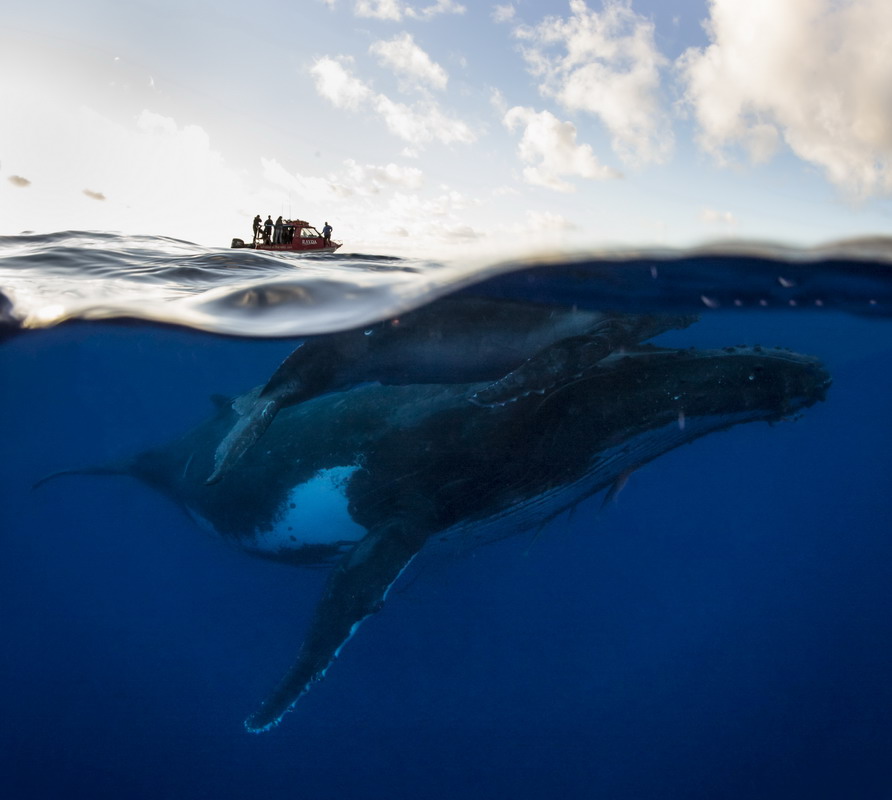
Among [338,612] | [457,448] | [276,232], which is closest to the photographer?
[338,612]

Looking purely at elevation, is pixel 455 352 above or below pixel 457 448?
above

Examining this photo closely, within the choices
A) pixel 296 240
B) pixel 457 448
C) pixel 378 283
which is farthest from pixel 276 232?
pixel 457 448

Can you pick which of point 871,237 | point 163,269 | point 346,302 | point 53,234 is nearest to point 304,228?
point 53,234

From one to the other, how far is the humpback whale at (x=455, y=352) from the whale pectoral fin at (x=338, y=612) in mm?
1559

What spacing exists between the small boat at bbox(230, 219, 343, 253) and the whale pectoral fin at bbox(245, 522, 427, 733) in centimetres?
1165

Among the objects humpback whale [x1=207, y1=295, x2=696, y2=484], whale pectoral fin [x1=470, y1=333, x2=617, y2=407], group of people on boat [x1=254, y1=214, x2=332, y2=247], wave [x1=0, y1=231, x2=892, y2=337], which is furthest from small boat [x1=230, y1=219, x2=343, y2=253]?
whale pectoral fin [x1=470, y1=333, x2=617, y2=407]

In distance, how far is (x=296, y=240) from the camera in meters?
18.8

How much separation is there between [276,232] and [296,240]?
5.16ft

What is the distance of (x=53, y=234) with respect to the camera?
1007cm

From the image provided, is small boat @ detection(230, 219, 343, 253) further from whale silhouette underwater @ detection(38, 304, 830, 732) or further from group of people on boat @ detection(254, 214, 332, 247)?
whale silhouette underwater @ detection(38, 304, 830, 732)

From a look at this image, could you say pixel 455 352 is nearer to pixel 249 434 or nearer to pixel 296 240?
pixel 249 434

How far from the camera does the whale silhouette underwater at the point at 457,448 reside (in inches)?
203

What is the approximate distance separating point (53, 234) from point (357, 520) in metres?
8.66

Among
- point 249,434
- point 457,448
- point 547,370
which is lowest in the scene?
point 457,448
